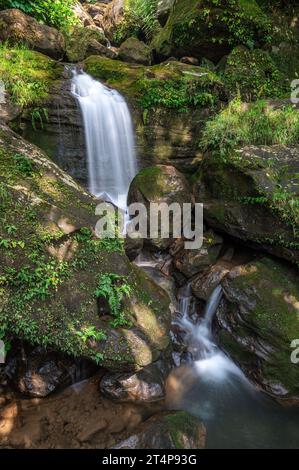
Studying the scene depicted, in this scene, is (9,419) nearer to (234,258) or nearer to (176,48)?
(234,258)

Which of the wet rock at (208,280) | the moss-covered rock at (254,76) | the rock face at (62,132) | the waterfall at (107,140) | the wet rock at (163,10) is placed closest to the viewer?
the wet rock at (208,280)

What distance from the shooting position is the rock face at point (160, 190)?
6.18 meters

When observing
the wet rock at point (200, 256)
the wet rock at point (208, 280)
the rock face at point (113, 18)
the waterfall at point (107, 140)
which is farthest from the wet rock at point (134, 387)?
the rock face at point (113, 18)

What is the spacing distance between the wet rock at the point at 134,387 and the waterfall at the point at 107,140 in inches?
138

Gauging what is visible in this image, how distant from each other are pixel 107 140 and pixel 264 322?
478 centimetres

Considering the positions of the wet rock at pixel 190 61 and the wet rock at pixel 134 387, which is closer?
the wet rock at pixel 134 387

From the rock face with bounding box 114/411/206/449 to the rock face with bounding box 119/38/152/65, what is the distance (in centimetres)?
961

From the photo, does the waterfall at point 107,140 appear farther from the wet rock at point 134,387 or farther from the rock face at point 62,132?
the wet rock at point 134,387

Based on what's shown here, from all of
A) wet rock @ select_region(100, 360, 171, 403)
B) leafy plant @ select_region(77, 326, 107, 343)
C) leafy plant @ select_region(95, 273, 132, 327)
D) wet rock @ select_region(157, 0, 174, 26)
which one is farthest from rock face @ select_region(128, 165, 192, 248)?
wet rock @ select_region(157, 0, 174, 26)

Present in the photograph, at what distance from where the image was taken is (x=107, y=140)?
7066 mm

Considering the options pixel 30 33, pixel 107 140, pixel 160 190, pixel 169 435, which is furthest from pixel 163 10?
pixel 169 435

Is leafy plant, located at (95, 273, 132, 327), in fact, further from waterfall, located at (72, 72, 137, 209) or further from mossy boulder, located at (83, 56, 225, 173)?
mossy boulder, located at (83, 56, 225, 173)

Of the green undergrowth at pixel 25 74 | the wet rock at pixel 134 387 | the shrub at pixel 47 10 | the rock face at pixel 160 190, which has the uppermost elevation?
the shrub at pixel 47 10

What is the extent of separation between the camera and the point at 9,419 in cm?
372
